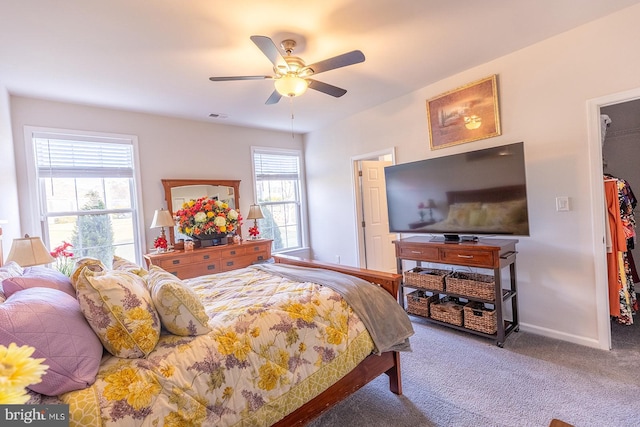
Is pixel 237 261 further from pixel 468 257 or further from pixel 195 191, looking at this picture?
pixel 468 257

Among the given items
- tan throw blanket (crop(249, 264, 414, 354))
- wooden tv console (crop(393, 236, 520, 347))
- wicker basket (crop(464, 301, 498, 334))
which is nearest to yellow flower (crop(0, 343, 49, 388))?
tan throw blanket (crop(249, 264, 414, 354))

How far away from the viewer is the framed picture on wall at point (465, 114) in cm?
291

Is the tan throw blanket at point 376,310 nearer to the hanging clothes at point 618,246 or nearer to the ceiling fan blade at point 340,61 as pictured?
the ceiling fan blade at point 340,61

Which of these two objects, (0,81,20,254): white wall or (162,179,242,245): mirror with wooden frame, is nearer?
(0,81,20,254): white wall

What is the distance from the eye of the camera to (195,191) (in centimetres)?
418

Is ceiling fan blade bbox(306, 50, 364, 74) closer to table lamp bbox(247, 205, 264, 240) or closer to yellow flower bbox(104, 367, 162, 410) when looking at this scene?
yellow flower bbox(104, 367, 162, 410)

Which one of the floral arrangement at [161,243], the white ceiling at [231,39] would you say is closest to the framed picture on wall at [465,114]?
the white ceiling at [231,39]

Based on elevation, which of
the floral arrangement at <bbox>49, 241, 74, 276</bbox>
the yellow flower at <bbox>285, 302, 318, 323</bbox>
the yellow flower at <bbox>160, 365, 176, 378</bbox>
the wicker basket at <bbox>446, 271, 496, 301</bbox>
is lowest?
the wicker basket at <bbox>446, 271, 496, 301</bbox>

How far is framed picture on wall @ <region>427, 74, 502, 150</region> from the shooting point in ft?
9.56

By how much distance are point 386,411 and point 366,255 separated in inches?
110

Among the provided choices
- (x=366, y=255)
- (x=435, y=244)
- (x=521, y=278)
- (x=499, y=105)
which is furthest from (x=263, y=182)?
(x=521, y=278)

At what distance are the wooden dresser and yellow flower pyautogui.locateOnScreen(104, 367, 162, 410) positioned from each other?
249cm

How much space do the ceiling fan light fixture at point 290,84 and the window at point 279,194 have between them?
2.68 meters

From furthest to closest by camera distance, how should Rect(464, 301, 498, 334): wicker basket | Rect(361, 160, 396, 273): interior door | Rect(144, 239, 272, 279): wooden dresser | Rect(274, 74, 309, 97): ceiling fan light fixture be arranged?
Rect(361, 160, 396, 273): interior door → Rect(144, 239, 272, 279): wooden dresser → Rect(464, 301, 498, 334): wicker basket → Rect(274, 74, 309, 97): ceiling fan light fixture
